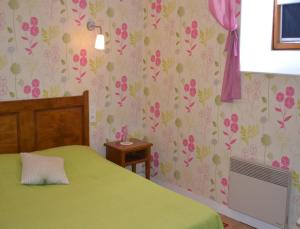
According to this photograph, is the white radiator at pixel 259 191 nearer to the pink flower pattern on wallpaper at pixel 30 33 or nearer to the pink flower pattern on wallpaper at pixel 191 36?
the pink flower pattern on wallpaper at pixel 191 36

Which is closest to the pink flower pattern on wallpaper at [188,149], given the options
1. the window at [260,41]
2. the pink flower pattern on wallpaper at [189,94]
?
the pink flower pattern on wallpaper at [189,94]

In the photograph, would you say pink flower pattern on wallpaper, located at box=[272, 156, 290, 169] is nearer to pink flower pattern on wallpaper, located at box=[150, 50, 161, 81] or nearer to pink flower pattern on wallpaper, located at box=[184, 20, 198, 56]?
pink flower pattern on wallpaper, located at box=[184, 20, 198, 56]

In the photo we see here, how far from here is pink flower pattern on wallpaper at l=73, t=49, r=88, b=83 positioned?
3451mm

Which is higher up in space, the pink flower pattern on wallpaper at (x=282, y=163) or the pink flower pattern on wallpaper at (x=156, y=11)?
the pink flower pattern on wallpaper at (x=156, y=11)

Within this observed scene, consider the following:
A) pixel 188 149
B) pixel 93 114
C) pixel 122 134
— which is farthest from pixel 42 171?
pixel 188 149

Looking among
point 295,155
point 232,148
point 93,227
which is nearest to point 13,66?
point 93,227

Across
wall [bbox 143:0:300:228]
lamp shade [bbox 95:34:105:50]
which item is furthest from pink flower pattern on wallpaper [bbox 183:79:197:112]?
lamp shade [bbox 95:34:105:50]

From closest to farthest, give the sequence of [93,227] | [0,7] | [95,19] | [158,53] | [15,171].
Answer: [93,227], [15,171], [0,7], [95,19], [158,53]

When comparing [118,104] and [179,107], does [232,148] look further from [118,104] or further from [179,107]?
[118,104]

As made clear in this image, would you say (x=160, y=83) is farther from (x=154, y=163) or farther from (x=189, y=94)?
(x=154, y=163)

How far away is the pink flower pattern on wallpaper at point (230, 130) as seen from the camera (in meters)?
3.17

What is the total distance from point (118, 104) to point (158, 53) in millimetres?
661

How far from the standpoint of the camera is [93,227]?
203cm

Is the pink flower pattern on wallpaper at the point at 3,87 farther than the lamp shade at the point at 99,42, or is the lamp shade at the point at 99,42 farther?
the lamp shade at the point at 99,42
